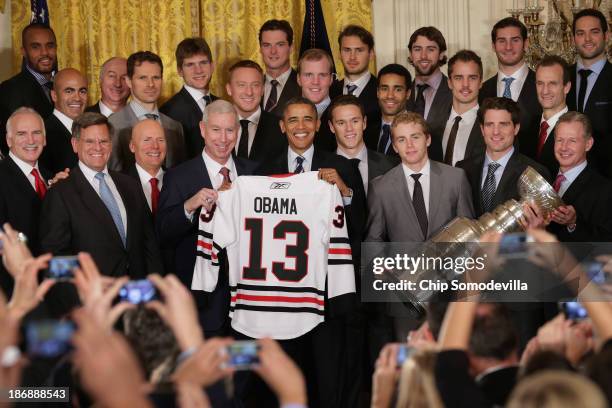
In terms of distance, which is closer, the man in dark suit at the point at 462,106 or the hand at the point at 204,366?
the hand at the point at 204,366

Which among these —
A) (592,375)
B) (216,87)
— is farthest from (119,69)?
(592,375)

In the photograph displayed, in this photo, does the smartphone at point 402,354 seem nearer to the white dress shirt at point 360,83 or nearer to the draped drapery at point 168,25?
the white dress shirt at point 360,83

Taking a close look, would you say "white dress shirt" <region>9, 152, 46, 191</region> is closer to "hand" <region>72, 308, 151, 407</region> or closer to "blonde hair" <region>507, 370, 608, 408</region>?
"hand" <region>72, 308, 151, 407</region>

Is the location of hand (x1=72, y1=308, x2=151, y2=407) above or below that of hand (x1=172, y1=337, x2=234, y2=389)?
above

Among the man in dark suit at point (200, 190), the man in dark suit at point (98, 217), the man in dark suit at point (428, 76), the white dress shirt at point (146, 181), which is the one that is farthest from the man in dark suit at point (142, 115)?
the man in dark suit at point (428, 76)

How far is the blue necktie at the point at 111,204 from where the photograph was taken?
6312 mm

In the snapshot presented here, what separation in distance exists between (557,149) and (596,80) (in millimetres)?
1012

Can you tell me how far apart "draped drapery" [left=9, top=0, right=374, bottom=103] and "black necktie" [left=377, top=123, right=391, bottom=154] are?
63.2 inches

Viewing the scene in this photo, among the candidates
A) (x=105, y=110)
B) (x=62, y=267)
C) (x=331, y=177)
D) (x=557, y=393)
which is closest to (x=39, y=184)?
(x=105, y=110)

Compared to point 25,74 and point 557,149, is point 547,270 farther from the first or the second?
point 25,74

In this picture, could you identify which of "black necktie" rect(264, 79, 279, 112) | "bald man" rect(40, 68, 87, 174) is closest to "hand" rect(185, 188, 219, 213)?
"bald man" rect(40, 68, 87, 174)

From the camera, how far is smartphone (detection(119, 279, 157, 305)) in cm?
410

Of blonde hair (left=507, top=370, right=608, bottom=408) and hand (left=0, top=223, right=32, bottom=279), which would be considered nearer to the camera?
blonde hair (left=507, top=370, right=608, bottom=408)

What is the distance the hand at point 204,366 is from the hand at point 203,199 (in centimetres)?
278
